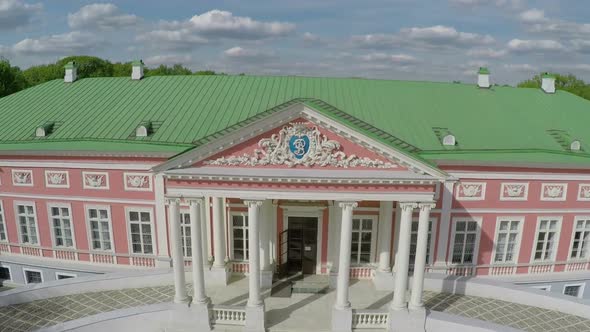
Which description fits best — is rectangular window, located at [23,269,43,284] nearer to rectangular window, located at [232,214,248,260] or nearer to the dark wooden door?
rectangular window, located at [232,214,248,260]

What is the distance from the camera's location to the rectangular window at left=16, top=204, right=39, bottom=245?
59.7ft

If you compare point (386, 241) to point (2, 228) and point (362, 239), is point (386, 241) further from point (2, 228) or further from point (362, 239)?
point (2, 228)

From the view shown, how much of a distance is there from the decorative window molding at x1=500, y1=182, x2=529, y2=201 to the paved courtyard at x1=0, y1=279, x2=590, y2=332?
4.56 m

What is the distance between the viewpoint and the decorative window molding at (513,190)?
1677cm

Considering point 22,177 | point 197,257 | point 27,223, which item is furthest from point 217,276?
point 22,177

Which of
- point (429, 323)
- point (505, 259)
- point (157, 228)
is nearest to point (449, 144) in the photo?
point (505, 259)

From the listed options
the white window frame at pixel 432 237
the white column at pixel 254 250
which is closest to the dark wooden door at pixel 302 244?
the white column at pixel 254 250

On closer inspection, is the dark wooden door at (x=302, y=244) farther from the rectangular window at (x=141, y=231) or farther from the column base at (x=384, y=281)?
the rectangular window at (x=141, y=231)

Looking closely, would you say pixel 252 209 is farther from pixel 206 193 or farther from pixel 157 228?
pixel 157 228

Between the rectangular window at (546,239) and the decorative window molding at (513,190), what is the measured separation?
5.70ft

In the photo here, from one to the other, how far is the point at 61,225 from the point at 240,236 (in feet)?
28.9

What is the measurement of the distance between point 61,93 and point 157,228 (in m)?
10.8

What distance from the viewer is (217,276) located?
16.1 metres

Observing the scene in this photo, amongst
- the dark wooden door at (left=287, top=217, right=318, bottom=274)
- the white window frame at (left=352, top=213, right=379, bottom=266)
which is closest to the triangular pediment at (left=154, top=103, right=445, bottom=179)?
the white window frame at (left=352, top=213, right=379, bottom=266)
